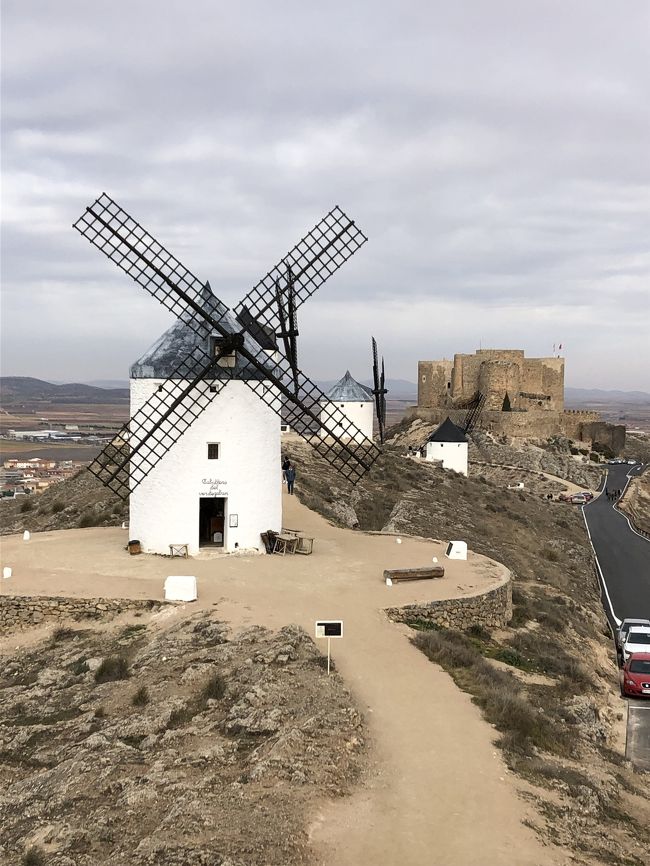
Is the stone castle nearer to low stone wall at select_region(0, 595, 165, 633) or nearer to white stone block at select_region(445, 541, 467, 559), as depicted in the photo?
white stone block at select_region(445, 541, 467, 559)

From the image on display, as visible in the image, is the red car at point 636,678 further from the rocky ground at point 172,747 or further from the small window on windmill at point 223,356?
the small window on windmill at point 223,356

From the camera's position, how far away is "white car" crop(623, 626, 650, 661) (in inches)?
648

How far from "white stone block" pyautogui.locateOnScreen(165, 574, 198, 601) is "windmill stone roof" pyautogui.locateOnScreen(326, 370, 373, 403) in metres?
27.3

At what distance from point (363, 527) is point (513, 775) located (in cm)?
1825

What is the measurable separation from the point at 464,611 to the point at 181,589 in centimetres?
530

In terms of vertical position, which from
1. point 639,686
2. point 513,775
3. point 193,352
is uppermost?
point 193,352

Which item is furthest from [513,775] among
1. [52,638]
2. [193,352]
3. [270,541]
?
[193,352]

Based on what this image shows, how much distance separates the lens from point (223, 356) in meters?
17.1

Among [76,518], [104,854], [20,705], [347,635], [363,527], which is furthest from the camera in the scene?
[363,527]

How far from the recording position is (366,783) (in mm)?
7918

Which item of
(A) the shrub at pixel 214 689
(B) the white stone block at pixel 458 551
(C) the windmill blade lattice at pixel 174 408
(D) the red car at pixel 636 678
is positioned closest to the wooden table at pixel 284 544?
(C) the windmill blade lattice at pixel 174 408

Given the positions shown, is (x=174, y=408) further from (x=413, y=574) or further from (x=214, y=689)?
(x=214, y=689)

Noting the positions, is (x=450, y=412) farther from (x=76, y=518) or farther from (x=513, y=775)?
(x=513, y=775)

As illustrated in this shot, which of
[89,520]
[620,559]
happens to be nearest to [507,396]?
[620,559]
